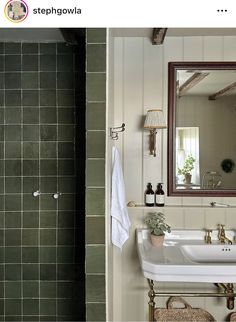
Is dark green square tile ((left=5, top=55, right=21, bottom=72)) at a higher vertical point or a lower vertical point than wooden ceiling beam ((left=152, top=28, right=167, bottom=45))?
lower

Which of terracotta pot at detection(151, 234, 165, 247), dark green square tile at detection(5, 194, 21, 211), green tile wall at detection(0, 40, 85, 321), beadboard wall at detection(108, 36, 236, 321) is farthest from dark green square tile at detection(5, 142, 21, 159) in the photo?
terracotta pot at detection(151, 234, 165, 247)

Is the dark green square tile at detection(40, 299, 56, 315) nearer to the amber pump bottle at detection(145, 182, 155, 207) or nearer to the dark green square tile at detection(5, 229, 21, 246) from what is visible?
the dark green square tile at detection(5, 229, 21, 246)

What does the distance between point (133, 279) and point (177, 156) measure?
965mm

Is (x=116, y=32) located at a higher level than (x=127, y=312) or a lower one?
higher

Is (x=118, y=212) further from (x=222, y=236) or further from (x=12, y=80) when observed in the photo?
(x=12, y=80)

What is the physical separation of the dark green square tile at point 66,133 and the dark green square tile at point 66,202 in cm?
46

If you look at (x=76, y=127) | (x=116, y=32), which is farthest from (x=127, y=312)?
(x=116, y=32)

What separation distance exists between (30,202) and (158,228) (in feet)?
3.56

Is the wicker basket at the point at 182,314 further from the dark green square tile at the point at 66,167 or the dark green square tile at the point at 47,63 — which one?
the dark green square tile at the point at 47,63

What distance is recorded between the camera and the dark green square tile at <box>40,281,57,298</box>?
262cm

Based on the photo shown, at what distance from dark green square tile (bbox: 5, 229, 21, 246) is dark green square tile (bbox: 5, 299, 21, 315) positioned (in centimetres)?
47
